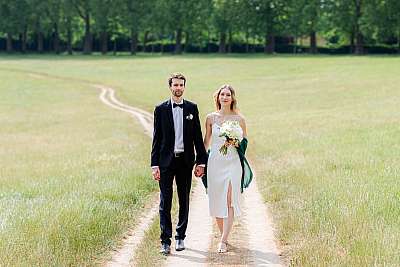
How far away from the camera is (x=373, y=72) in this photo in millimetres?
55562

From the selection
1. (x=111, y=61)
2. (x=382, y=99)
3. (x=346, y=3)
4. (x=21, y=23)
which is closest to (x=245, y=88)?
(x=382, y=99)

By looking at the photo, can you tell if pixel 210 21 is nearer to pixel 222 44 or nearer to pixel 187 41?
pixel 222 44

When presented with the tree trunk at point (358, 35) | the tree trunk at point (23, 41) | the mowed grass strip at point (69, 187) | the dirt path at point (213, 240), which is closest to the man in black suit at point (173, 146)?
the dirt path at point (213, 240)

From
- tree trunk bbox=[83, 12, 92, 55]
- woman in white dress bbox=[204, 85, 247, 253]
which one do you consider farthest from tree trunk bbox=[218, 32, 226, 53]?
woman in white dress bbox=[204, 85, 247, 253]

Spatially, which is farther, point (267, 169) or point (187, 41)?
point (187, 41)

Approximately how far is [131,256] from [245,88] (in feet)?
143

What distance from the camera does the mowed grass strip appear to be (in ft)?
29.5

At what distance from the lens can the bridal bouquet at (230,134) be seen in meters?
9.41

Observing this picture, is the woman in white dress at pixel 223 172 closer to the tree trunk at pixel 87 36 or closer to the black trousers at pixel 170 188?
the black trousers at pixel 170 188

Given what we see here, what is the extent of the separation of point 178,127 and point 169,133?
150 millimetres

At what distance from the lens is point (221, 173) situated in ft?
31.7

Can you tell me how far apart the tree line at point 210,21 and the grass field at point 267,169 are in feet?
156

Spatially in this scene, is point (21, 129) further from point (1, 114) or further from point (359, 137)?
point (359, 137)

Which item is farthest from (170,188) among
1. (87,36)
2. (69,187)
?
(87,36)
